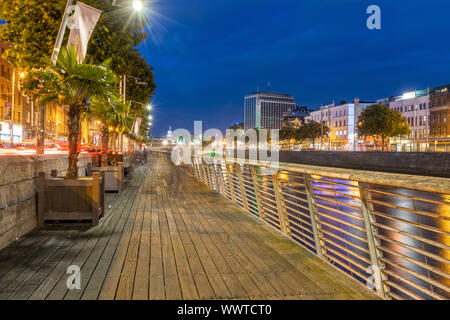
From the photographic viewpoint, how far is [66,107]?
24.6ft

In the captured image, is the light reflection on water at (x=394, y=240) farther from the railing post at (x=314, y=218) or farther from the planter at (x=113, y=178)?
the planter at (x=113, y=178)

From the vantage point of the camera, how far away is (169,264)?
4352mm

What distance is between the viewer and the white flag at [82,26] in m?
7.82

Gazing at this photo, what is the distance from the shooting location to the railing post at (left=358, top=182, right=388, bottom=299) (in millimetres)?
3436

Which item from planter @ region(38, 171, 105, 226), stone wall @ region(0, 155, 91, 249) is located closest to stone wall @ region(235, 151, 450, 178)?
planter @ region(38, 171, 105, 226)

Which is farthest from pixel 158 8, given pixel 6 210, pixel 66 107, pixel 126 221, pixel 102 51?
pixel 6 210

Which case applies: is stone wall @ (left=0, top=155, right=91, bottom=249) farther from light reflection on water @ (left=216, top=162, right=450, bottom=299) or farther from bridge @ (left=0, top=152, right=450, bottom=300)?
light reflection on water @ (left=216, top=162, right=450, bottom=299)

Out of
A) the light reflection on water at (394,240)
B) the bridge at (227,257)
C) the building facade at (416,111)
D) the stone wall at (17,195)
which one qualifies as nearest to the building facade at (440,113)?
the building facade at (416,111)

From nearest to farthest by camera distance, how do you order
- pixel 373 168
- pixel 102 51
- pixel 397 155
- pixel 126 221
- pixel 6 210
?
pixel 6 210 → pixel 126 221 → pixel 102 51 → pixel 397 155 → pixel 373 168

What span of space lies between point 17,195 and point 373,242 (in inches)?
192

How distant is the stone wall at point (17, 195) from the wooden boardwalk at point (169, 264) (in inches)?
8.6
